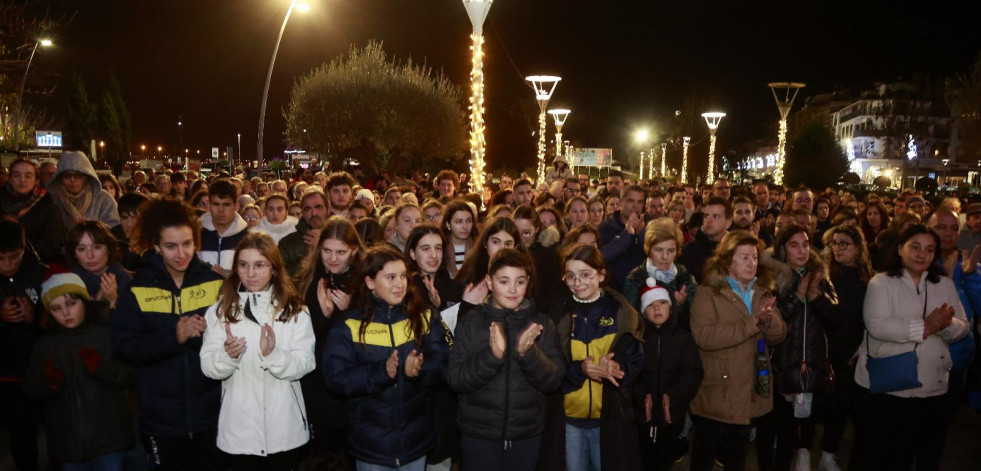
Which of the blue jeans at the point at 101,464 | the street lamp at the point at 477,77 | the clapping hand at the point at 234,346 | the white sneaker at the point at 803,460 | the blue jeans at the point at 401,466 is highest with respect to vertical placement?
the street lamp at the point at 477,77

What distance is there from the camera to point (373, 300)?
414 centimetres

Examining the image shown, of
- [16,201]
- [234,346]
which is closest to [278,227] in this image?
[16,201]

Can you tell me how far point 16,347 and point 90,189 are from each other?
3189 mm

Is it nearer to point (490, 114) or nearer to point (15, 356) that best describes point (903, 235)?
point (15, 356)

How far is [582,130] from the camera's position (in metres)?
67.1

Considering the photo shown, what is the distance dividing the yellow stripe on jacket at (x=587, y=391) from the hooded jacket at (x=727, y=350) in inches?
34.9

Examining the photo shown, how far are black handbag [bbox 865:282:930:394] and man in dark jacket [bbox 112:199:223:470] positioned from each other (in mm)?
4820

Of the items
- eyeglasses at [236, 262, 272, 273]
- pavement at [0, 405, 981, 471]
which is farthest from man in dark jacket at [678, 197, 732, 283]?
eyeglasses at [236, 262, 272, 273]

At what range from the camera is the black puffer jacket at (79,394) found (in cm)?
414

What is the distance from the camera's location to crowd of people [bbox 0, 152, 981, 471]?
399 cm

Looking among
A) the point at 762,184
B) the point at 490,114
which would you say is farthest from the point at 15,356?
the point at 490,114

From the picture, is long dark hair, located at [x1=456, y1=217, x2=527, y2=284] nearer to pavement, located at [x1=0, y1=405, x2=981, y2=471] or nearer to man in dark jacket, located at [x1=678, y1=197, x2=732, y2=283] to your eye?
man in dark jacket, located at [x1=678, y1=197, x2=732, y2=283]

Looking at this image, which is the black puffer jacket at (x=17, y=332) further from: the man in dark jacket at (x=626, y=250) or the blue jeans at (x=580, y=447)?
the man in dark jacket at (x=626, y=250)

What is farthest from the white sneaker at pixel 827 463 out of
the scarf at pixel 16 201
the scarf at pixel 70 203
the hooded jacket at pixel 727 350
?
the scarf at pixel 16 201
